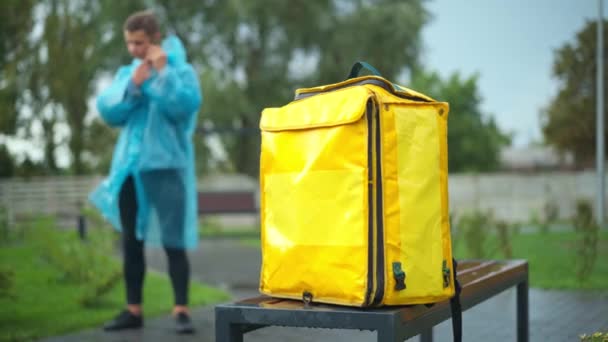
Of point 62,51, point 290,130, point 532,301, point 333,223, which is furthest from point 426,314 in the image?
point 62,51

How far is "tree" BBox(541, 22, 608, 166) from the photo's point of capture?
22812 millimetres

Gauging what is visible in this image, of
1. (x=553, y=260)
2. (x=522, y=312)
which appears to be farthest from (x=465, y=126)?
(x=522, y=312)

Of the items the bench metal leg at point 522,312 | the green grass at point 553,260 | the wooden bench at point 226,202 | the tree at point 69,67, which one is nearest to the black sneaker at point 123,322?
the bench metal leg at point 522,312

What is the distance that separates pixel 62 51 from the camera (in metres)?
20.3

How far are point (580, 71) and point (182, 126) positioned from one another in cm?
2079

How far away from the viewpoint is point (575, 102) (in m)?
23.2

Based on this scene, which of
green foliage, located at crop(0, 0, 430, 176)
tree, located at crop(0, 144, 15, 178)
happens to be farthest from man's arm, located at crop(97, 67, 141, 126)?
green foliage, located at crop(0, 0, 430, 176)

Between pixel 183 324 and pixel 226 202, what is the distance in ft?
37.1

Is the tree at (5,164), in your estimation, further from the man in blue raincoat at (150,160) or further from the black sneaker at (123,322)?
the black sneaker at (123,322)

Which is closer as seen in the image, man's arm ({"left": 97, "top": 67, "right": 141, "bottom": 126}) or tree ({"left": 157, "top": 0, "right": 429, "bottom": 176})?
man's arm ({"left": 97, "top": 67, "right": 141, "bottom": 126})

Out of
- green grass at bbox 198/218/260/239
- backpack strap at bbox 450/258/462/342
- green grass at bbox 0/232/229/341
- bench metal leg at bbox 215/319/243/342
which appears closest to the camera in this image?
bench metal leg at bbox 215/319/243/342

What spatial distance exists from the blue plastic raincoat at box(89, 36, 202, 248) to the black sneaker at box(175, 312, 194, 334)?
0.42m

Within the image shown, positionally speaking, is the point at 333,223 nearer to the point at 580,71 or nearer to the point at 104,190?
the point at 104,190

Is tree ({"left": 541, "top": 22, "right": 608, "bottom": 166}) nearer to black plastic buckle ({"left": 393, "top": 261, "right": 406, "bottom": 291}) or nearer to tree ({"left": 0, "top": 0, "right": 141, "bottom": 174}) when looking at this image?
tree ({"left": 0, "top": 0, "right": 141, "bottom": 174})
